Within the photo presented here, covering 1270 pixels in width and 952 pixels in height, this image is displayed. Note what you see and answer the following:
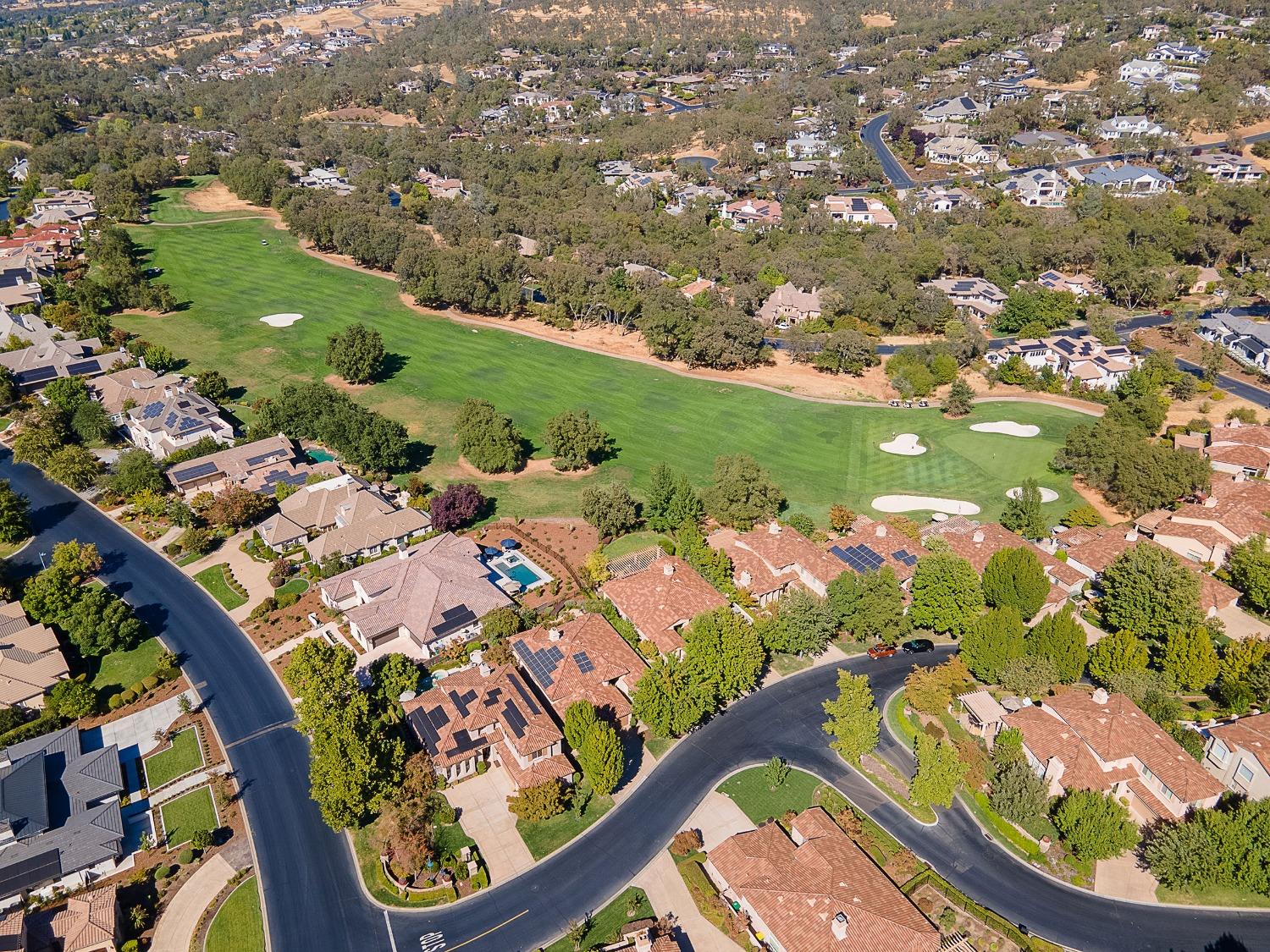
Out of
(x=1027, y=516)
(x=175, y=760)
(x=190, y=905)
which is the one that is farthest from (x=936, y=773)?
(x=175, y=760)

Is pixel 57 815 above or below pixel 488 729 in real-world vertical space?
below

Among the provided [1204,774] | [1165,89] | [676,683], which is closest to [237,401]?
[676,683]

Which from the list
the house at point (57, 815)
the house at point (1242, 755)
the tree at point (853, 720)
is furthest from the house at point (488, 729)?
the house at point (1242, 755)

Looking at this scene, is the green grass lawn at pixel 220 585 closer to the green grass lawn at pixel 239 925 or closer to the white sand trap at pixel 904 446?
the green grass lawn at pixel 239 925

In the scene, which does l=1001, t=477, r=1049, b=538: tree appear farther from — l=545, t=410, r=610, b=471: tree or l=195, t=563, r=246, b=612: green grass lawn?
l=195, t=563, r=246, b=612: green grass lawn

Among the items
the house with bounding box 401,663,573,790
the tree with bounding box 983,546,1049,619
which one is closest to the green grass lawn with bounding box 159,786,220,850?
the house with bounding box 401,663,573,790

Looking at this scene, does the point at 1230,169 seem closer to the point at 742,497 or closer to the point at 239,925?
the point at 742,497
